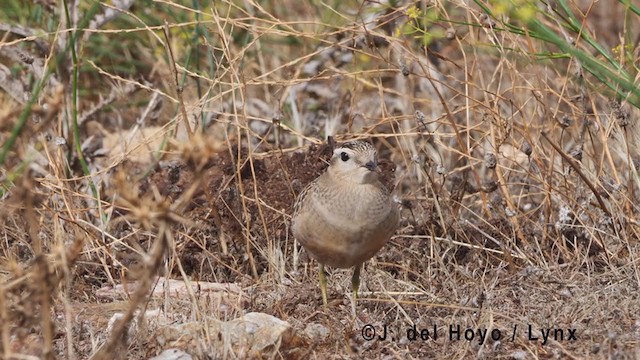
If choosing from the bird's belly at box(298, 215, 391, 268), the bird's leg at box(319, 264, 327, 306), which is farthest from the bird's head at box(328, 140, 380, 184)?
the bird's leg at box(319, 264, 327, 306)

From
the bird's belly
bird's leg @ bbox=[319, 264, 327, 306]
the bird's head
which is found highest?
the bird's head

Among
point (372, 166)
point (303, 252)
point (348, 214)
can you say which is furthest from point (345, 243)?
point (303, 252)

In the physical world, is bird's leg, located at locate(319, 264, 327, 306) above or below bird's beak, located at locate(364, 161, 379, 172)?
below

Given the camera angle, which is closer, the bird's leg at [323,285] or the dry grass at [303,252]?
the dry grass at [303,252]

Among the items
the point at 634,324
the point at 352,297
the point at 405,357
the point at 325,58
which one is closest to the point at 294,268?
the point at 352,297

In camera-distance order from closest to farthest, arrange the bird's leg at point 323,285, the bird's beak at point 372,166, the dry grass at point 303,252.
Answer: the dry grass at point 303,252 < the bird's beak at point 372,166 < the bird's leg at point 323,285

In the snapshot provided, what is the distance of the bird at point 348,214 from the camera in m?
4.90

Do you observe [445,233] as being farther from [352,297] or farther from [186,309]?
[186,309]

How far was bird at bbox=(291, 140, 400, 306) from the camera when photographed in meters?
4.90

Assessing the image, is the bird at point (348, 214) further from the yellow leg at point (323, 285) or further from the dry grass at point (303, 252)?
the dry grass at point (303, 252)

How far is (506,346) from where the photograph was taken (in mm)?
4508

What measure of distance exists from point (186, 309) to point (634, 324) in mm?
2008

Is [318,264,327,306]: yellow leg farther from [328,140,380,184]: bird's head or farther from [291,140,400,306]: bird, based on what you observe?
[328,140,380,184]: bird's head

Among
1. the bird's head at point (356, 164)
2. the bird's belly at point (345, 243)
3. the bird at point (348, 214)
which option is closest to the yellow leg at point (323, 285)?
the bird at point (348, 214)
